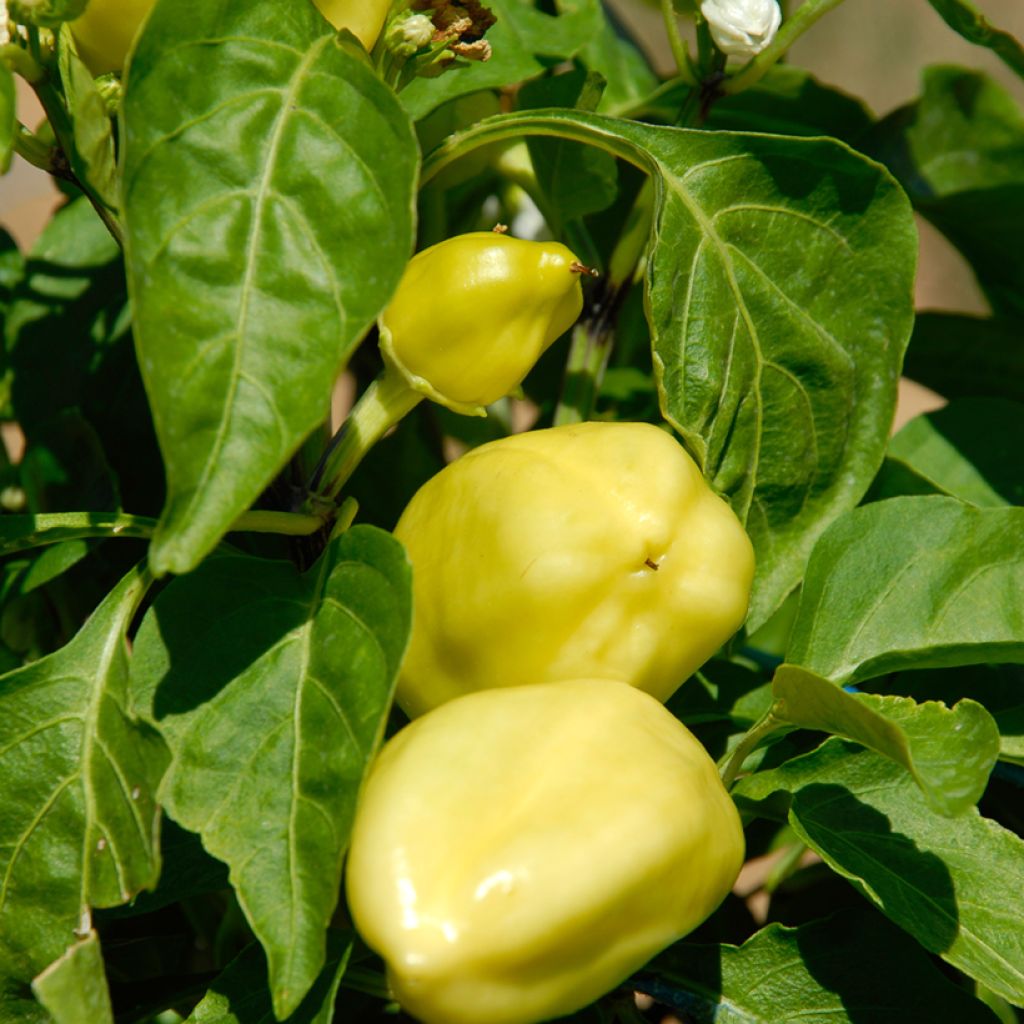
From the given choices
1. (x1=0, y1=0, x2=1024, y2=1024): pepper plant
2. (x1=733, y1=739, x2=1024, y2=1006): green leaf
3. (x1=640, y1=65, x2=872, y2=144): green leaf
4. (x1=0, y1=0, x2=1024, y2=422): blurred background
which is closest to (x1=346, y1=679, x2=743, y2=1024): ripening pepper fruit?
(x1=0, y1=0, x2=1024, y2=1024): pepper plant

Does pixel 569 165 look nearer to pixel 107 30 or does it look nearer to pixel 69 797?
pixel 107 30

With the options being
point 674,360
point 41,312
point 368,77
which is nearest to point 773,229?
point 674,360

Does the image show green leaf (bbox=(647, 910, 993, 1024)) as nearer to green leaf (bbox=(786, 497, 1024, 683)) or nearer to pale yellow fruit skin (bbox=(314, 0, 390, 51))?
green leaf (bbox=(786, 497, 1024, 683))

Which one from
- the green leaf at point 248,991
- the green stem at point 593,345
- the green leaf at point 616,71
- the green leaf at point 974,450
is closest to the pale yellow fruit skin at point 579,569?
the green leaf at point 248,991

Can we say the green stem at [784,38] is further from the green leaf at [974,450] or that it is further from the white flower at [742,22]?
the green leaf at [974,450]

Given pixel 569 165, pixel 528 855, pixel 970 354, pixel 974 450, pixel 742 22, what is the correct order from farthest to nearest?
pixel 970 354 < pixel 974 450 < pixel 569 165 < pixel 742 22 < pixel 528 855

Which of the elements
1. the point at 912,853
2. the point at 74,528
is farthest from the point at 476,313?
the point at 912,853
